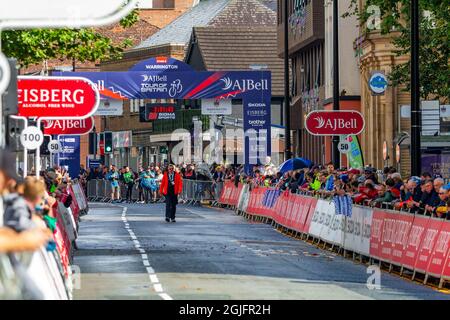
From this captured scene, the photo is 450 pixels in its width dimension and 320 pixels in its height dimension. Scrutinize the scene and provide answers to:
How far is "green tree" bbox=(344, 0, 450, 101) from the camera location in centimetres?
3788

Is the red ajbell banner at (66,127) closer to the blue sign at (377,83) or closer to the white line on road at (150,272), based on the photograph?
the white line on road at (150,272)

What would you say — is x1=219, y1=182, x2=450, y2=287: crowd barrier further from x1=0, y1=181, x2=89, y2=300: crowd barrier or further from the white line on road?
x1=0, y1=181, x2=89, y2=300: crowd barrier

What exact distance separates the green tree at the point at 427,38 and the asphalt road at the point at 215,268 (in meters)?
5.35

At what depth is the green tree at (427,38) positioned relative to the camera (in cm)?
3788

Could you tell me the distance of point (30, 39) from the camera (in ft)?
132

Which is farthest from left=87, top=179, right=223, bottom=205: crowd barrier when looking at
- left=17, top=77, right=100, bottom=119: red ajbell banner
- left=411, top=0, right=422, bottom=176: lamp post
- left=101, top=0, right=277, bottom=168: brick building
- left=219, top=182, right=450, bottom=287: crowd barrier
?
left=17, top=77, right=100, bottom=119: red ajbell banner

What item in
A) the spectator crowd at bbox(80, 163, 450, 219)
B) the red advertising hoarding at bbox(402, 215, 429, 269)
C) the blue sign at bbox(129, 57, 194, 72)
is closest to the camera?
the red advertising hoarding at bbox(402, 215, 429, 269)

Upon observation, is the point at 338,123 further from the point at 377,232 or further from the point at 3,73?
the point at 3,73

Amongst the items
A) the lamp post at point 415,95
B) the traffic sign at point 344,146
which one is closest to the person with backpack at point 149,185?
the traffic sign at point 344,146

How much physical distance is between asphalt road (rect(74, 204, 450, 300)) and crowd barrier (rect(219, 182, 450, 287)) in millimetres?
382
